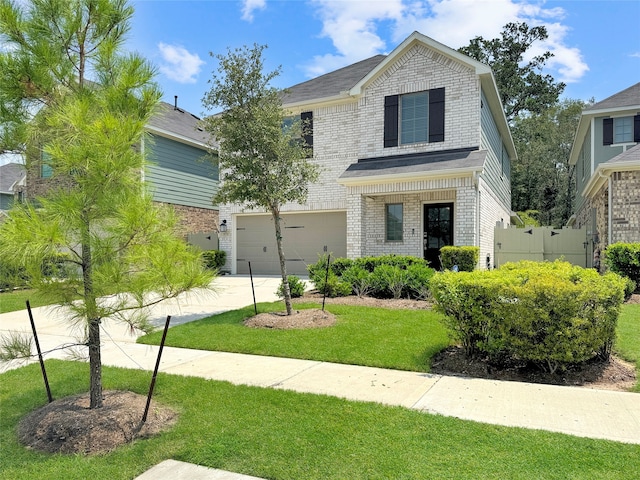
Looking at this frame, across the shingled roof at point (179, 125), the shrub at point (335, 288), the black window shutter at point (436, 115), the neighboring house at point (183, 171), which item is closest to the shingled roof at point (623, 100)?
the black window shutter at point (436, 115)

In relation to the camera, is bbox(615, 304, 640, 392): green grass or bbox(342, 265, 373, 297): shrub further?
bbox(342, 265, 373, 297): shrub

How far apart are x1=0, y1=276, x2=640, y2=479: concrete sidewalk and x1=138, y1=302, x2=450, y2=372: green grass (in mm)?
240

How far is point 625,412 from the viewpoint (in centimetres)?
363

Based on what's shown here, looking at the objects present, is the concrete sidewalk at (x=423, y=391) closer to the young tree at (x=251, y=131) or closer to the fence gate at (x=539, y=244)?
the young tree at (x=251, y=131)

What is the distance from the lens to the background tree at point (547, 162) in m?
31.1

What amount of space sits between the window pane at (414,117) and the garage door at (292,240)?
11.4 ft

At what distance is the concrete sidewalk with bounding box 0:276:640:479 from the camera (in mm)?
3440

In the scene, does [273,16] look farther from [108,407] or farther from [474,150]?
[108,407]

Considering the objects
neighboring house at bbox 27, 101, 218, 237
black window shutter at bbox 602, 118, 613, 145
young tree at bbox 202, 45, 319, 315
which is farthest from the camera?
neighboring house at bbox 27, 101, 218, 237

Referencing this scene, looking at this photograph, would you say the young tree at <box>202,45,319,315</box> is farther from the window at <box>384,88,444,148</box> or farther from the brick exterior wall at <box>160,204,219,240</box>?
the brick exterior wall at <box>160,204,219,240</box>

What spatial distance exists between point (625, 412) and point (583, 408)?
0.30 meters

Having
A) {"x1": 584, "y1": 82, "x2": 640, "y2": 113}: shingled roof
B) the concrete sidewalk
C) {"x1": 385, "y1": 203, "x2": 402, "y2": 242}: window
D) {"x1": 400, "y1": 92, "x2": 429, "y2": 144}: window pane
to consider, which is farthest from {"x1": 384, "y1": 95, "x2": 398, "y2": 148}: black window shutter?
the concrete sidewalk

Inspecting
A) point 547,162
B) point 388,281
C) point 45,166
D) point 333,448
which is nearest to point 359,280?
point 388,281

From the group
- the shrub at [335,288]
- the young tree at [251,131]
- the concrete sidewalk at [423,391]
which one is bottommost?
the concrete sidewalk at [423,391]
